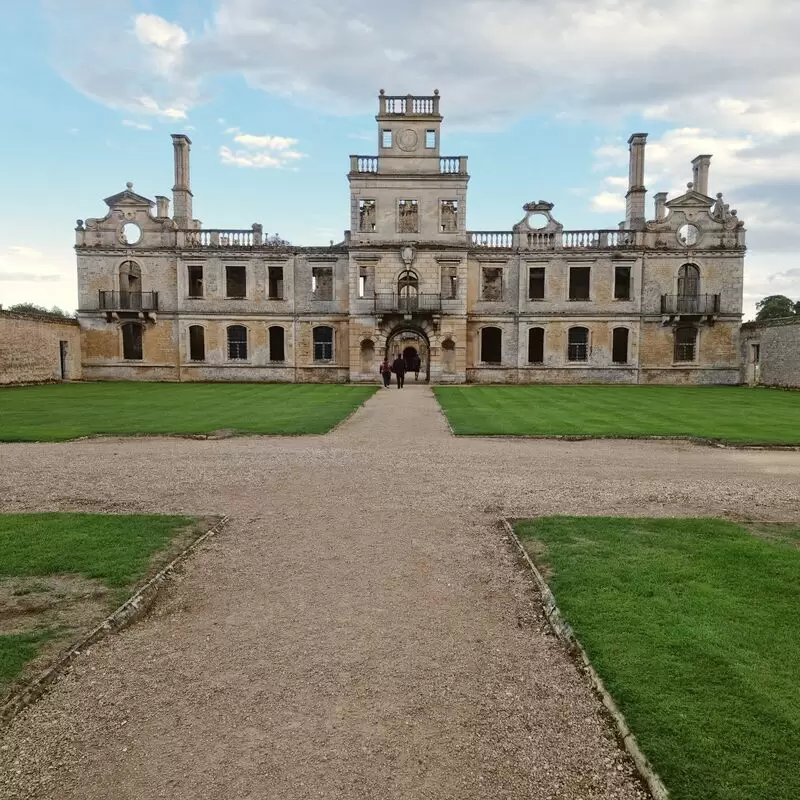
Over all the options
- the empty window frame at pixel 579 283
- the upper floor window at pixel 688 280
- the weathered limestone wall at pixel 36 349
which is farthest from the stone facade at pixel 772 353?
the weathered limestone wall at pixel 36 349

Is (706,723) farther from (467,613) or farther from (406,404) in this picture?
(406,404)

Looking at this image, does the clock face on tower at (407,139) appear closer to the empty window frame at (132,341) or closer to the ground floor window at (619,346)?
the ground floor window at (619,346)

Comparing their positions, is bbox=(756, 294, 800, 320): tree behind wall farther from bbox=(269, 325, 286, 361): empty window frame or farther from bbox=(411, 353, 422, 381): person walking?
bbox=(269, 325, 286, 361): empty window frame

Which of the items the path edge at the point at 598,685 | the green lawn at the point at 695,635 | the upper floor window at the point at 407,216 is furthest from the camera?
the upper floor window at the point at 407,216

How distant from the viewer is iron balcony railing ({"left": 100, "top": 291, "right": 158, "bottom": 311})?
35.3 metres

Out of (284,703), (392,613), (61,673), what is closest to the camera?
(284,703)

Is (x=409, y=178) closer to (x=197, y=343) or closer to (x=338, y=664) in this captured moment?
(x=197, y=343)

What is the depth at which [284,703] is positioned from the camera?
3893mm

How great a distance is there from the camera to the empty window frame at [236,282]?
Result: 36.9m

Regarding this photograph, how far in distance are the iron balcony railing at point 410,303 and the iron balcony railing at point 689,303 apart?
13066 millimetres

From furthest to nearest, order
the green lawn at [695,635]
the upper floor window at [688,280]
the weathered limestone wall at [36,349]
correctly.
→ the upper floor window at [688,280] < the weathered limestone wall at [36,349] < the green lawn at [695,635]

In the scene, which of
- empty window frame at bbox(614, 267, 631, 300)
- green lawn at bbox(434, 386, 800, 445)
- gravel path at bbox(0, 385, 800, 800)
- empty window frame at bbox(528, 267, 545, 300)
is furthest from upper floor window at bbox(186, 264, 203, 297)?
gravel path at bbox(0, 385, 800, 800)

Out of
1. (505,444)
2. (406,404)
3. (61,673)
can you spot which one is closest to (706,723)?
(61,673)

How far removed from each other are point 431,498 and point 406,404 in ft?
45.3
